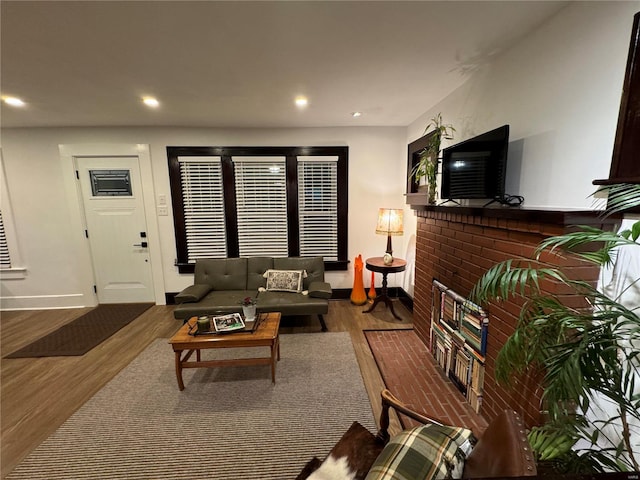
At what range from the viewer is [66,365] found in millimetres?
2471

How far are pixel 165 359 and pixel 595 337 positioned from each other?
312cm

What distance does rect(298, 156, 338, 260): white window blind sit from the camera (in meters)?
3.72

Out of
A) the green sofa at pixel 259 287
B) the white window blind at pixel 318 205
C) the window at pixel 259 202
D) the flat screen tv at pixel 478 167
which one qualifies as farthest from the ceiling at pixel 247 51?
the green sofa at pixel 259 287

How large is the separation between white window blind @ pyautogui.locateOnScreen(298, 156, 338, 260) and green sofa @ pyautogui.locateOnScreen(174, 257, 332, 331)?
405 mm

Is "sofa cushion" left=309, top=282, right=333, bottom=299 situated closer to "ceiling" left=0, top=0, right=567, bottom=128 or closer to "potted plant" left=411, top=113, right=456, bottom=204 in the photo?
"potted plant" left=411, top=113, right=456, bottom=204

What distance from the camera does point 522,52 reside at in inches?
66.0

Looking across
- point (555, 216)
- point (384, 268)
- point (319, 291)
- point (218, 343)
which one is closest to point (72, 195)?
point (218, 343)

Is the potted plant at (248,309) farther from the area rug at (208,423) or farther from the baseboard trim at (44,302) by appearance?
the baseboard trim at (44,302)

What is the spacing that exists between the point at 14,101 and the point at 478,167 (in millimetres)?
4372

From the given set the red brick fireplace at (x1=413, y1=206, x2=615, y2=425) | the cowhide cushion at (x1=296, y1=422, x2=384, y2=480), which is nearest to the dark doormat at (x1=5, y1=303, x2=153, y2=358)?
the cowhide cushion at (x1=296, y1=422, x2=384, y2=480)

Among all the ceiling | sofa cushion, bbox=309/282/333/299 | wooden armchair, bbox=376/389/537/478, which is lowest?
sofa cushion, bbox=309/282/333/299

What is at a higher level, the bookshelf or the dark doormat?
the bookshelf

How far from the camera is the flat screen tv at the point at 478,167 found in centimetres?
171

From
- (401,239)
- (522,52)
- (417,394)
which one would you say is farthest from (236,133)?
(417,394)
